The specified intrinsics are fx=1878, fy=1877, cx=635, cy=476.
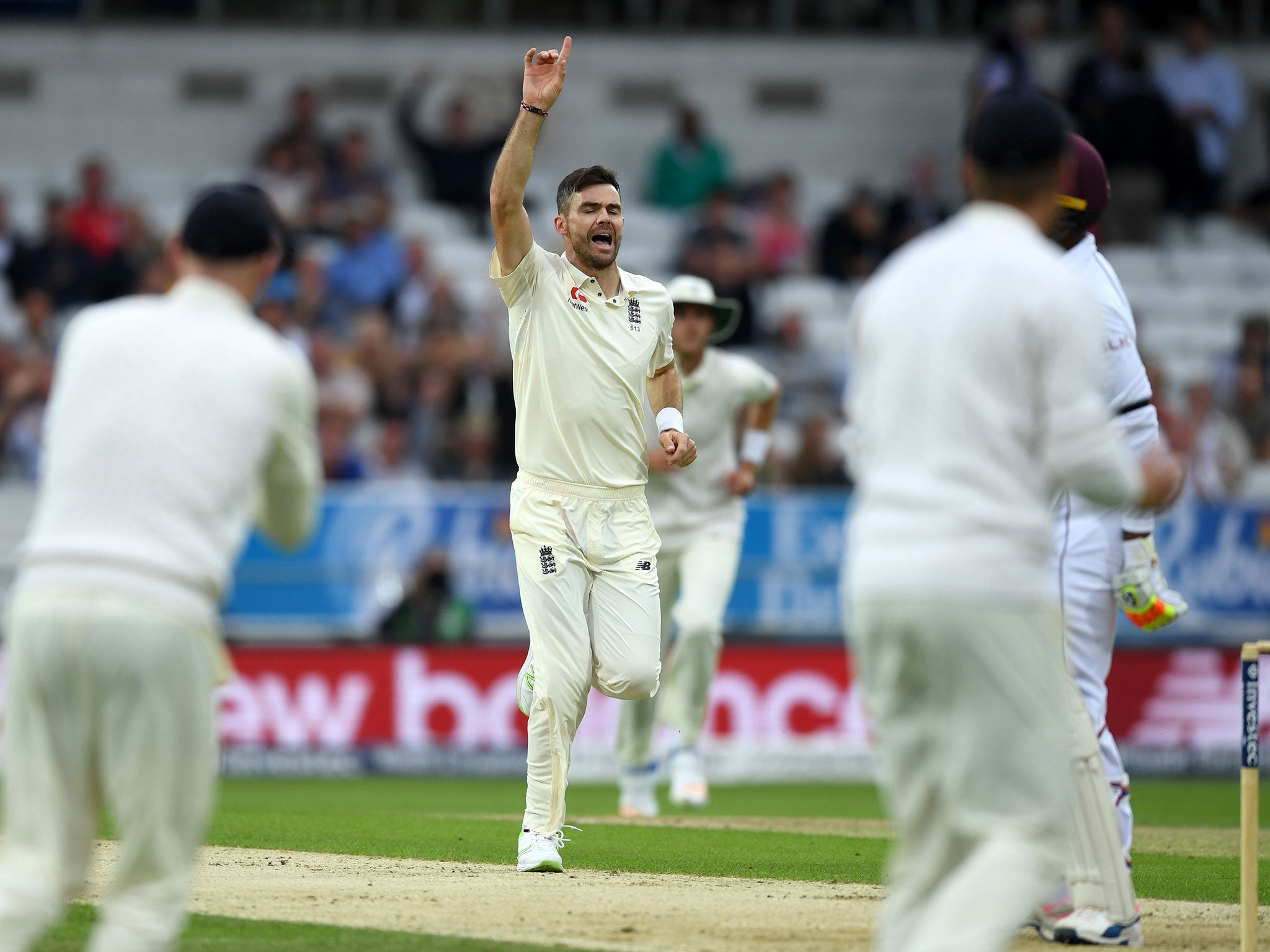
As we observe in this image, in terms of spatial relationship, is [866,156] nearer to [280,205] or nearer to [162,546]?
[280,205]

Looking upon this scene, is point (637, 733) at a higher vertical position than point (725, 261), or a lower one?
lower

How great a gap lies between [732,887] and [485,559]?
10131mm

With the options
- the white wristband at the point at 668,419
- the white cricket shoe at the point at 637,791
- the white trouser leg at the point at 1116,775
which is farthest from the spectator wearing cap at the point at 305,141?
the white trouser leg at the point at 1116,775

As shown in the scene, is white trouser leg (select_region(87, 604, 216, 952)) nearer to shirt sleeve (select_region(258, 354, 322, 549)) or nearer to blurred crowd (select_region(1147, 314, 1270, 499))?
shirt sleeve (select_region(258, 354, 322, 549))

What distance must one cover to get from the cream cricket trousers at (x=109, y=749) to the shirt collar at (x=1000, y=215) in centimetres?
216

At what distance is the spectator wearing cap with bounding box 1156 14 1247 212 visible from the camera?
24547 millimetres

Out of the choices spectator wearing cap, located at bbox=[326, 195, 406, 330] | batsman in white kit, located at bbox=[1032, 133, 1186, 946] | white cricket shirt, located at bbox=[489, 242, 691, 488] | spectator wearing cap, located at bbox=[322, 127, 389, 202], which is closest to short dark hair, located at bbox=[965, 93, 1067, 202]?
batsman in white kit, located at bbox=[1032, 133, 1186, 946]

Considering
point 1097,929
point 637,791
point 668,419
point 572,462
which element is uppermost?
point 668,419

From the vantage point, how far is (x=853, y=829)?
438 inches

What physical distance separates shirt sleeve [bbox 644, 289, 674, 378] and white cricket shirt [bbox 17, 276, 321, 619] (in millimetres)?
4152

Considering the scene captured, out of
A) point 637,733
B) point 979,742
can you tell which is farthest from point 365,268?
point 979,742

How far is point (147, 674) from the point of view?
4.40 meters

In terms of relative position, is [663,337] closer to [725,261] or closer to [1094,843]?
[1094,843]

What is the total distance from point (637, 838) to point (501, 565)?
8123 mm
